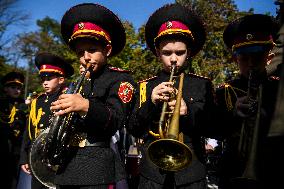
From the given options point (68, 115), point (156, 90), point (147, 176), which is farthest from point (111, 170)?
point (156, 90)

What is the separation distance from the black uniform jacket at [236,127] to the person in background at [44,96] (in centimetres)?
256

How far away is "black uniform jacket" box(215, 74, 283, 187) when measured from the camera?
227 cm

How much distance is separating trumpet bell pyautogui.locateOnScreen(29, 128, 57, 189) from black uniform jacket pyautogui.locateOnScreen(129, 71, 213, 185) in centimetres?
83

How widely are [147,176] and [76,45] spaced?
1.46m

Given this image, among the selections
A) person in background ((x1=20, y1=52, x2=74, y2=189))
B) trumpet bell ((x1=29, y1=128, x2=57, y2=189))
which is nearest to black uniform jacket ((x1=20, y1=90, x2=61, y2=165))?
person in background ((x1=20, y1=52, x2=74, y2=189))

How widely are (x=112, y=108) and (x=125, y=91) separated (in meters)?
0.23

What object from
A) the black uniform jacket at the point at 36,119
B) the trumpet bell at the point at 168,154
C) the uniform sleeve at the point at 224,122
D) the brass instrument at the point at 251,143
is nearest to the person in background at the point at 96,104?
the trumpet bell at the point at 168,154

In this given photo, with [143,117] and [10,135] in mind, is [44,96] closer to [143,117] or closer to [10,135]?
[10,135]

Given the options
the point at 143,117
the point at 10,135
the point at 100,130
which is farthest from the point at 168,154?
the point at 10,135

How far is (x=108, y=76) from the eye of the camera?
3402mm

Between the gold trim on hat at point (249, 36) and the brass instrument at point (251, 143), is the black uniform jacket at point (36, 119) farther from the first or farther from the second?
the brass instrument at point (251, 143)

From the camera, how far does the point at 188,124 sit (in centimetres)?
312

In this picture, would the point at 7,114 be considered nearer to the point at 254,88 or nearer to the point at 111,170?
the point at 111,170

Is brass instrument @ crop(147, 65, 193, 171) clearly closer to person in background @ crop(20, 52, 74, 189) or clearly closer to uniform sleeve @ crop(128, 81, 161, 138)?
uniform sleeve @ crop(128, 81, 161, 138)
